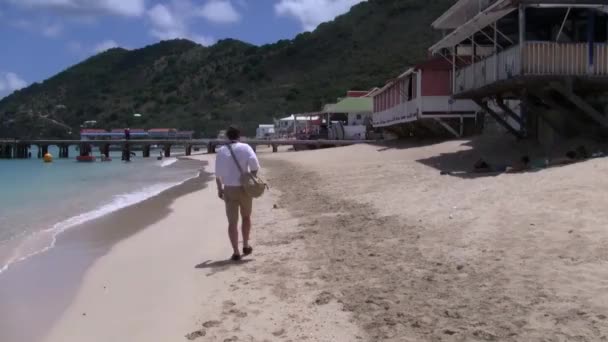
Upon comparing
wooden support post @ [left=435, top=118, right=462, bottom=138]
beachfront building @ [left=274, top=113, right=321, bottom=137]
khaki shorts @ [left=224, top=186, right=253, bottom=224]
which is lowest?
khaki shorts @ [left=224, top=186, right=253, bottom=224]

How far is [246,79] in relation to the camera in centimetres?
13200

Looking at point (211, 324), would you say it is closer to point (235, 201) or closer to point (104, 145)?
point (235, 201)

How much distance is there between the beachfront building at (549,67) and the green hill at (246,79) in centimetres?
7253

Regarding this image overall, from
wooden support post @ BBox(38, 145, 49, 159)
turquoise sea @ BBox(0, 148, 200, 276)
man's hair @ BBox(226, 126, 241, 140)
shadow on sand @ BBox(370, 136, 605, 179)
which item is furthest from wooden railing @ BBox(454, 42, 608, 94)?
wooden support post @ BBox(38, 145, 49, 159)

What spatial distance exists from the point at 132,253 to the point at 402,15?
117 meters

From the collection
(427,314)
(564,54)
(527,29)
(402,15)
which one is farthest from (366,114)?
(402,15)

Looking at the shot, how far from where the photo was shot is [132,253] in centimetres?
920

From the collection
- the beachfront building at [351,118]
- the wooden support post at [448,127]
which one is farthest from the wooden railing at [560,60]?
the beachfront building at [351,118]

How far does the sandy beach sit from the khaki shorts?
1.91 ft

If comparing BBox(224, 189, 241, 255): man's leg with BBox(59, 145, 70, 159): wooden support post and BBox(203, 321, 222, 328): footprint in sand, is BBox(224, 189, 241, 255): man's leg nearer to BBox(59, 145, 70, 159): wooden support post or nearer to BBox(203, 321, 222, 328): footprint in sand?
BBox(203, 321, 222, 328): footprint in sand

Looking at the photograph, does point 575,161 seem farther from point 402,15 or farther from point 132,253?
point 402,15

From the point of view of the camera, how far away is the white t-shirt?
7.36 meters

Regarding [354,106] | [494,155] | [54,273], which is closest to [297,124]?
[354,106]

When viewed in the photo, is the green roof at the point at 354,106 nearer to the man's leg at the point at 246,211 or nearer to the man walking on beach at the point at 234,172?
the man's leg at the point at 246,211
